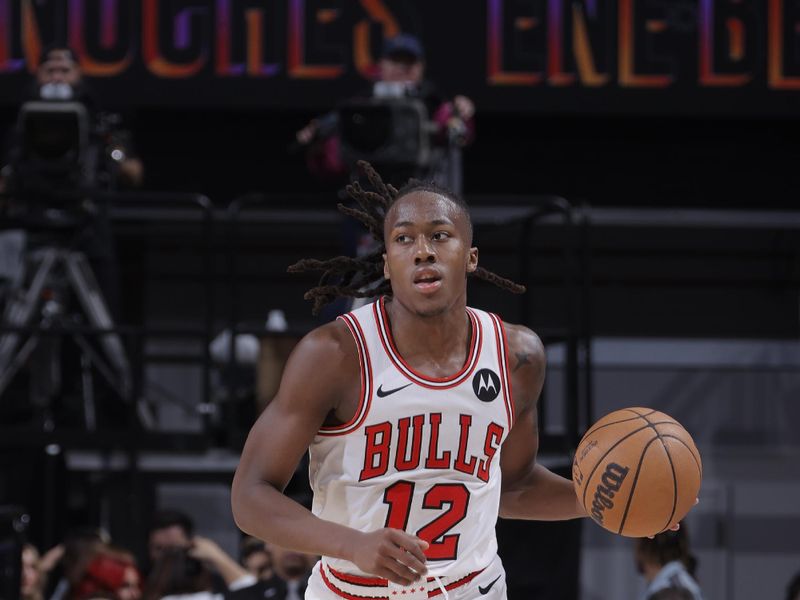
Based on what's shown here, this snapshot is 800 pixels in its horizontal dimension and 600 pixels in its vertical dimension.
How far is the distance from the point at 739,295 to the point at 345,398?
743cm

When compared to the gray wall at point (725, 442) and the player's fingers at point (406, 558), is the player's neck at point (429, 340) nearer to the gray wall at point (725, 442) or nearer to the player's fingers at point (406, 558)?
the player's fingers at point (406, 558)

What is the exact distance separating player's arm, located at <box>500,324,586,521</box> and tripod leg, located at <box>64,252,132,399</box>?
4.25 m

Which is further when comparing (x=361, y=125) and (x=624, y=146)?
(x=624, y=146)

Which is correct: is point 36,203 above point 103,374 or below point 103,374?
above

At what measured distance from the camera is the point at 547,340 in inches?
296

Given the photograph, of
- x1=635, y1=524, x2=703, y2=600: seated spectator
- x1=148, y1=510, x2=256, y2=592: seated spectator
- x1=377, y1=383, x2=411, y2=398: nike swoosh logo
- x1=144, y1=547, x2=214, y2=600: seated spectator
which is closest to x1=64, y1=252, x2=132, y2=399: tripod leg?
x1=148, y1=510, x2=256, y2=592: seated spectator

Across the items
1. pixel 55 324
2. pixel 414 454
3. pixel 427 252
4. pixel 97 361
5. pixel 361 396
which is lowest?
pixel 97 361

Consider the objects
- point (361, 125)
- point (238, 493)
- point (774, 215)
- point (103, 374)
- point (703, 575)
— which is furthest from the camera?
point (774, 215)

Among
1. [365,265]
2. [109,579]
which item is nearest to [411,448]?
[365,265]

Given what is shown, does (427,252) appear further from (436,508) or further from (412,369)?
(436,508)

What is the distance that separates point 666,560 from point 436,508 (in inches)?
135

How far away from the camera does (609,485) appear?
3.52 metres

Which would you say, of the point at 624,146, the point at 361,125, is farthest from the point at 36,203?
the point at 624,146

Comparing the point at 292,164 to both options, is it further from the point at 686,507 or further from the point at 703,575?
the point at 686,507
